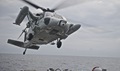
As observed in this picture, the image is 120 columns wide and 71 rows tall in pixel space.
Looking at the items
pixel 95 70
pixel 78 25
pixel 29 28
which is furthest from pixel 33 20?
pixel 95 70

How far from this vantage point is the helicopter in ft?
64.5

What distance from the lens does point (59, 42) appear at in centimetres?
2259

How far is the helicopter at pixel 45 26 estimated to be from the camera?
19.7 metres

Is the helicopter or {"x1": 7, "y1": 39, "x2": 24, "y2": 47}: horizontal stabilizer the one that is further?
{"x1": 7, "y1": 39, "x2": 24, "y2": 47}: horizontal stabilizer

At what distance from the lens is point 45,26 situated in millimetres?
20078

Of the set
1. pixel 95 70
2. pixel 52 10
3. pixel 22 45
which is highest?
pixel 52 10

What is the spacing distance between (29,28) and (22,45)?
351cm

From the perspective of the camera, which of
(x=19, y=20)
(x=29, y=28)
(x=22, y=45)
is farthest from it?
(x=22, y=45)

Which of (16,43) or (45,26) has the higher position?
(45,26)

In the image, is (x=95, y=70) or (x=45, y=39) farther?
(x=45, y=39)

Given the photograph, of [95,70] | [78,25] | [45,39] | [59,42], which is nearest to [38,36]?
[45,39]

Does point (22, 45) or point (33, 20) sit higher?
point (33, 20)

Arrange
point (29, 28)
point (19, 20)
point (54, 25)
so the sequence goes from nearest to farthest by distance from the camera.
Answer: point (54, 25) < point (19, 20) < point (29, 28)

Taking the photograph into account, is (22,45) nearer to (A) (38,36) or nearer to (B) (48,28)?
(A) (38,36)
